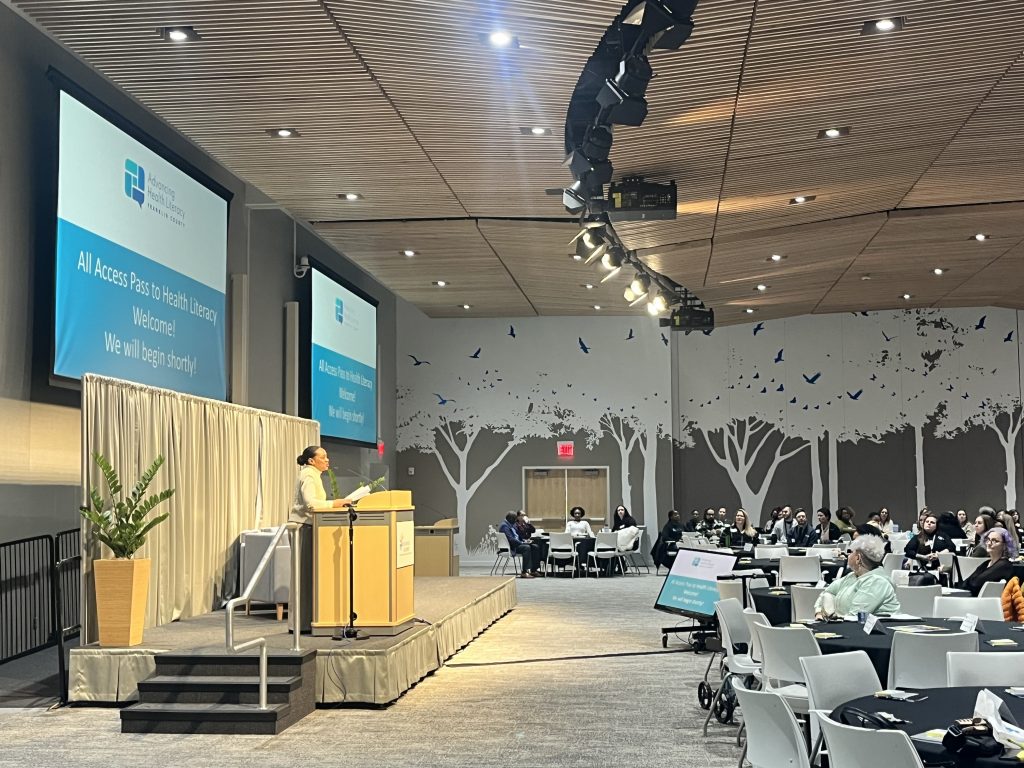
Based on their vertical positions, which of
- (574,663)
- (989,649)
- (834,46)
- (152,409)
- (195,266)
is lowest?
(574,663)

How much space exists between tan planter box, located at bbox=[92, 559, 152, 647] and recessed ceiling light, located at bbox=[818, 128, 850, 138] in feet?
22.4

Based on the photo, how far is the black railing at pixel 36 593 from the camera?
9.07 metres

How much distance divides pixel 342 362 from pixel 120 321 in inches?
281

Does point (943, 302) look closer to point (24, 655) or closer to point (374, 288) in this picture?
point (374, 288)

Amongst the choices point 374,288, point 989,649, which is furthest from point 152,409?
point 374,288

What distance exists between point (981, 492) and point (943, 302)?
3.80 meters

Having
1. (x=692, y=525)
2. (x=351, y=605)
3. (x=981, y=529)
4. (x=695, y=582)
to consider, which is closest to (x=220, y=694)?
(x=351, y=605)

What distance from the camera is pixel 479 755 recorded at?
6.71 meters

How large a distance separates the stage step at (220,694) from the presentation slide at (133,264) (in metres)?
2.66

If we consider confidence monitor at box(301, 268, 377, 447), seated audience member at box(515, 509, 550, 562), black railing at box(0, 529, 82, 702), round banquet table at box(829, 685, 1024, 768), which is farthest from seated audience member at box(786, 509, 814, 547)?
round banquet table at box(829, 685, 1024, 768)

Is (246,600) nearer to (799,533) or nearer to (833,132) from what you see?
(833,132)

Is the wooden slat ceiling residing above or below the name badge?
above

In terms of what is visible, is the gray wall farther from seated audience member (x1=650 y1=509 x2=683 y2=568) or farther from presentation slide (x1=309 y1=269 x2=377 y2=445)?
seated audience member (x1=650 y1=509 x2=683 y2=568)

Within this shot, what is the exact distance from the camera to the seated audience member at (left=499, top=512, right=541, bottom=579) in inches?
813
